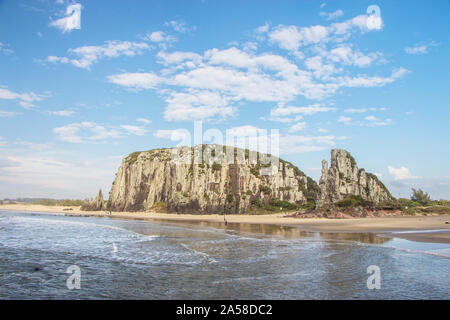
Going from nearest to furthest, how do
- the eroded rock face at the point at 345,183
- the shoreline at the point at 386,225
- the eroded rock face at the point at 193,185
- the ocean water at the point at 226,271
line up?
the ocean water at the point at 226,271 → the shoreline at the point at 386,225 → the eroded rock face at the point at 345,183 → the eroded rock face at the point at 193,185

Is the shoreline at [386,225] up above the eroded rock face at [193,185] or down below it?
below

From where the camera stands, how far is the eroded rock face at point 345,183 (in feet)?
250

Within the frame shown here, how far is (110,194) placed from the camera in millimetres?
112875

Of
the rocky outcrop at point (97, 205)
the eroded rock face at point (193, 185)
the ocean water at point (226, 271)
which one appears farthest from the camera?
the rocky outcrop at point (97, 205)

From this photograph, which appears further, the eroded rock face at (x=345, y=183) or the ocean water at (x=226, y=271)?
the eroded rock face at (x=345, y=183)

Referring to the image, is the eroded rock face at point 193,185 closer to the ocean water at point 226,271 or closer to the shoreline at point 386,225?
the shoreline at point 386,225

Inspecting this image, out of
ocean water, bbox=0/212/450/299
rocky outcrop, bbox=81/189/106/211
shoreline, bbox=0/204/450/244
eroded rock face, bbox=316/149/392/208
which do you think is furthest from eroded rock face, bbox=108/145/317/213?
ocean water, bbox=0/212/450/299

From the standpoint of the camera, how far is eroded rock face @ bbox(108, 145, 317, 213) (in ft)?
318

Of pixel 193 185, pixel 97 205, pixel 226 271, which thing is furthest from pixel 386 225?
pixel 97 205

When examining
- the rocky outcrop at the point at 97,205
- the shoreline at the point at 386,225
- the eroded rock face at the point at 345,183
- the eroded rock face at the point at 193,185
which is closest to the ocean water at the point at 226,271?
the shoreline at the point at 386,225

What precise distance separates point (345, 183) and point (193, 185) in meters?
47.9

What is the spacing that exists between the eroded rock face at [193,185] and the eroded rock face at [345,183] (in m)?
28.7
